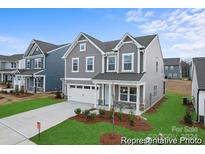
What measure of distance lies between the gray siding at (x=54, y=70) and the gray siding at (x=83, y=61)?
301 inches

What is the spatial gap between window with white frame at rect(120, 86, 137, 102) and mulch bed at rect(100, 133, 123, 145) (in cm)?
640

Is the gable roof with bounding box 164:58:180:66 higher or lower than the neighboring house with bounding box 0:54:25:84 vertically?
higher

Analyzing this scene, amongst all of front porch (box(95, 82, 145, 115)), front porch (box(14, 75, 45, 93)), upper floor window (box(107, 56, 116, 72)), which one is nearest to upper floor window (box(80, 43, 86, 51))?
upper floor window (box(107, 56, 116, 72))

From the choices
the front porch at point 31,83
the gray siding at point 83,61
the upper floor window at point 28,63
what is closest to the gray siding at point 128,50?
the gray siding at point 83,61

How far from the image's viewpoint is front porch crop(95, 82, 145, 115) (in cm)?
1410

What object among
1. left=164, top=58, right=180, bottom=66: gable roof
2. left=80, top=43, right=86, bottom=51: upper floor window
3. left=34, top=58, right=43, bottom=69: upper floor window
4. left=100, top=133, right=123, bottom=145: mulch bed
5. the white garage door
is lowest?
left=100, top=133, right=123, bottom=145: mulch bed

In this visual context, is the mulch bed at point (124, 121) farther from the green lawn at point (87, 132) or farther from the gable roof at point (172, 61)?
the gable roof at point (172, 61)

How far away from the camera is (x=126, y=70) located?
591 inches

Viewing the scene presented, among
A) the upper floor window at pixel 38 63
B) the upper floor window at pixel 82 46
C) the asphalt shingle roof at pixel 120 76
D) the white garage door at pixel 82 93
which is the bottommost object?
the white garage door at pixel 82 93

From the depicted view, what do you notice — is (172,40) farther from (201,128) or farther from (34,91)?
(34,91)

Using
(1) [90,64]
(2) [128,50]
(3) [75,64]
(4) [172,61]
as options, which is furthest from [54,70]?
(4) [172,61]

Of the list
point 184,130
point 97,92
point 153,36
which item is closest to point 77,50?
point 97,92

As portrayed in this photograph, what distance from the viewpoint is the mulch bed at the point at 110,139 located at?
7.78 metres

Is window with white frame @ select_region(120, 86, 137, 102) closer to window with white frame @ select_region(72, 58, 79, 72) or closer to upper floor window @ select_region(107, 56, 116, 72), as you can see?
upper floor window @ select_region(107, 56, 116, 72)
